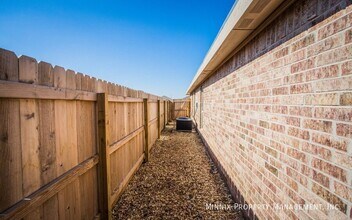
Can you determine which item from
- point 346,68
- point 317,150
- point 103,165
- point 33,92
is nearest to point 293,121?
point 317,150

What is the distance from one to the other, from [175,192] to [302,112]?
2.74 meters

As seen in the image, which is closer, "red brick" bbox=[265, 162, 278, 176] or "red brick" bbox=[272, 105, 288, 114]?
"red brick" bbox=[272, 105, 288, 114]

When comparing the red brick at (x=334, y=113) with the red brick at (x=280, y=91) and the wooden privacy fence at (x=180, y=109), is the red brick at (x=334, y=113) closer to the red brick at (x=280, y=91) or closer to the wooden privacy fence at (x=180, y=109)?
the red brick at (x=280, y=91)

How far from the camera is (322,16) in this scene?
1350mm

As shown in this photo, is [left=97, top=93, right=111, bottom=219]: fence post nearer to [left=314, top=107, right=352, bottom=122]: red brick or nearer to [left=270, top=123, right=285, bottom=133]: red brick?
[left=270, top=123, right=285, bottom=133]: red brick

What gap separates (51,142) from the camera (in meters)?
1.59

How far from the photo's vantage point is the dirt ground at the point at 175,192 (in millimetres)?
2828

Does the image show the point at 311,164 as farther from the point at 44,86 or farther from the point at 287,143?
the point at 44,86

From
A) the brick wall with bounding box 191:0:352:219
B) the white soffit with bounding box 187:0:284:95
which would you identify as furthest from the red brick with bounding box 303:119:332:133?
the white soffit with bounding box 187:0:284:95

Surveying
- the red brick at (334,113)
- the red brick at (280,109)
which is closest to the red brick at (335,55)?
the red brick at (334,113)

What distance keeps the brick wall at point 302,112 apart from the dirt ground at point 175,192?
32.9 inches

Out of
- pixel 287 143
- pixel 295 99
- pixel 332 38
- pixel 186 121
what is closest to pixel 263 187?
pixel 287 143

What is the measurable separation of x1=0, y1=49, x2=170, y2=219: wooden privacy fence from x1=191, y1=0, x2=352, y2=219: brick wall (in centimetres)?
207

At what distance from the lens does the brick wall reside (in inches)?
45.9
